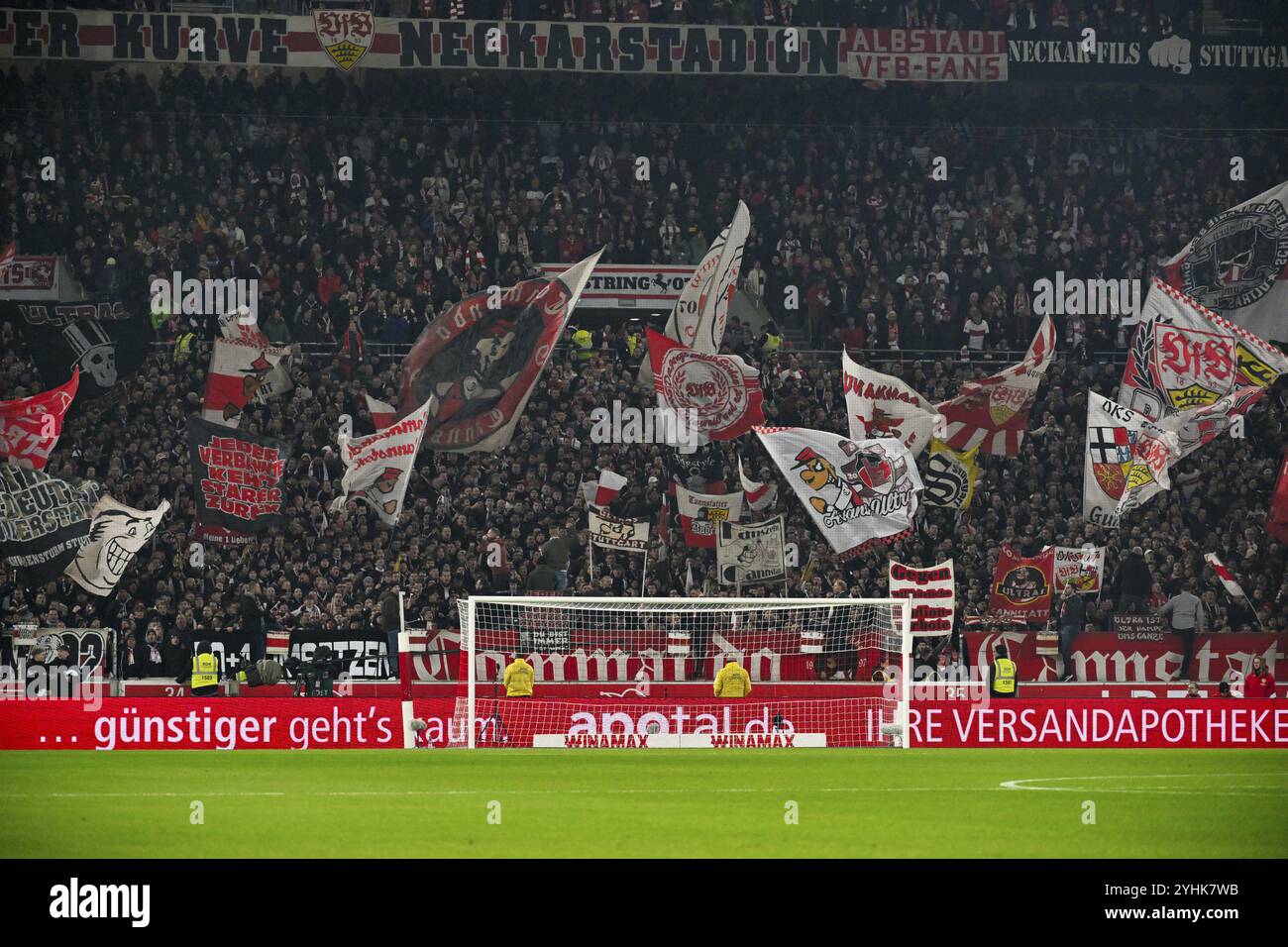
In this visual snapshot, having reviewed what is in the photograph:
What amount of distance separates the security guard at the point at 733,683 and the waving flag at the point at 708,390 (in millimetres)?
6471

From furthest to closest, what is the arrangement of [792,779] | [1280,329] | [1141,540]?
[1280,329] < [1141,540] < [792,779]

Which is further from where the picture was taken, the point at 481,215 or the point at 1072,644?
the point at 481,215

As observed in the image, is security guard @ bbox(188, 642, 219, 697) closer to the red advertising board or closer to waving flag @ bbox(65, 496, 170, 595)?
waving flag @ bbox(65, 496, 170, 595)

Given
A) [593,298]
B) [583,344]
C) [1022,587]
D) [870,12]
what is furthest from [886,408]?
[870,12]

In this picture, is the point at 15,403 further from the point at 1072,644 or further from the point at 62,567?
the point at 1072,644

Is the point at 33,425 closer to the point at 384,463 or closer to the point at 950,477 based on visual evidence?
the point at 384,463

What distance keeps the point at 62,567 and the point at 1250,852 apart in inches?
706

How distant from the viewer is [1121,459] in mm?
25734

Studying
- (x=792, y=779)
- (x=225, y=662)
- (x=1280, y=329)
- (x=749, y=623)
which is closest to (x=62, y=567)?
(x=225, y=662)

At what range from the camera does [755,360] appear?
32031 mm

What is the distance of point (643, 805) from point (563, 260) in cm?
2183

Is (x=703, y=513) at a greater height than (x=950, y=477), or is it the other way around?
(x=950, y=477)

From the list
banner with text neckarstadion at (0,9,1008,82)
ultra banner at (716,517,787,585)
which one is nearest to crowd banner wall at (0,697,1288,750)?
ultra banner at (716,517,787,585)

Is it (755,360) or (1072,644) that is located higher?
(755,360)
